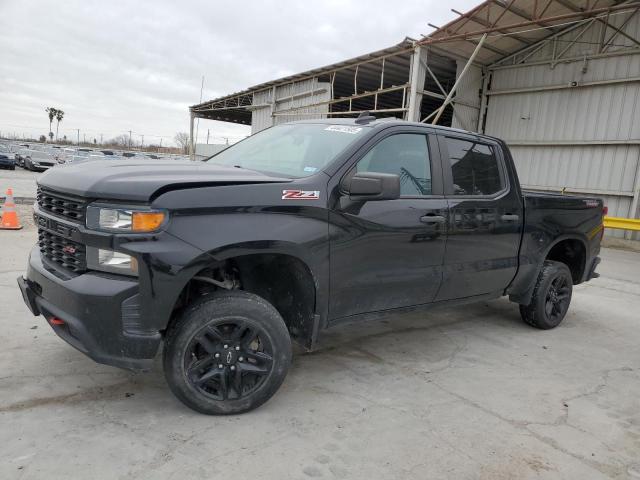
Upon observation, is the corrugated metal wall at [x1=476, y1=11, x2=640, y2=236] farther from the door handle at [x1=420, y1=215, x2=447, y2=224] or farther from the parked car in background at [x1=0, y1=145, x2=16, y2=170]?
the parked car in background at [x1=0, y1=145, x2=16, y2=170]

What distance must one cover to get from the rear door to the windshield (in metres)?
0.96

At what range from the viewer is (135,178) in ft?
8.83

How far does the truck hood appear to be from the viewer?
2596 millimetres

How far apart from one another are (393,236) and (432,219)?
42 cm

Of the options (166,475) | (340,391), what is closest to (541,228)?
(340,391)

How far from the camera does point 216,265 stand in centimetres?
289

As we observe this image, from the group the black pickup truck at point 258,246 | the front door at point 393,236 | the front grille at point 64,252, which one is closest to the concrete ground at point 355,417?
the black pickup truck at point 258,246

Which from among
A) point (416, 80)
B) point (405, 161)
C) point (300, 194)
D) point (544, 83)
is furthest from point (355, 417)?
point (544, 83)

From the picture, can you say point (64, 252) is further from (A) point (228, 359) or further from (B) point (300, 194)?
(B) point (300, 194)

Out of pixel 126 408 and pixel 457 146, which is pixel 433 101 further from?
pixel 126 408

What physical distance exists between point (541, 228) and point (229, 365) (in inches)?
134

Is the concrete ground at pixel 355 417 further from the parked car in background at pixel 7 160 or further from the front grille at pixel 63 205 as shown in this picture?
the parked car in background at pixel 7 160

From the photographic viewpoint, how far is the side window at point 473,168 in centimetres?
406

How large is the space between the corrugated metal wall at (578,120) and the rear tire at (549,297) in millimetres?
10198
